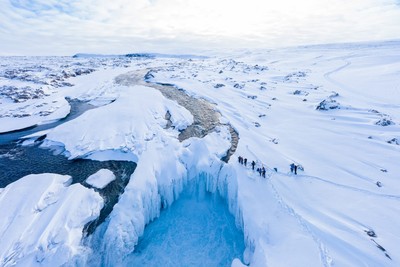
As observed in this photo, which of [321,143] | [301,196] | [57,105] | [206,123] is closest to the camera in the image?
[301,196]

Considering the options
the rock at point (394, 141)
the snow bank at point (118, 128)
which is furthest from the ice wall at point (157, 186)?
the rock at point (394, 141)

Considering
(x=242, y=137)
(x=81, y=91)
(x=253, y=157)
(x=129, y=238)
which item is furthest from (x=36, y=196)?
(x=81, y=91)

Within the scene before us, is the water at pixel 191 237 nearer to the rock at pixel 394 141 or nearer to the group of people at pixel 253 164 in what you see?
the group of people at pixel 253 164

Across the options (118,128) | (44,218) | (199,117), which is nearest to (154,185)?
(44,218)

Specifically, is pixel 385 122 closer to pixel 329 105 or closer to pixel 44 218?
pixel 329 105

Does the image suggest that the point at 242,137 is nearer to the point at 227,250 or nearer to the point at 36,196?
the point at 227,250

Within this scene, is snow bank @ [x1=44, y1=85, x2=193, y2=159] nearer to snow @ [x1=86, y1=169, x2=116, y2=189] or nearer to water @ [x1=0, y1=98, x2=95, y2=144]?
snow @ [x1=86, y1=169, x2=116, y2=189]

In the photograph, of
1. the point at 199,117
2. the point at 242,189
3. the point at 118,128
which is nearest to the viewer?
the point at 242,189
